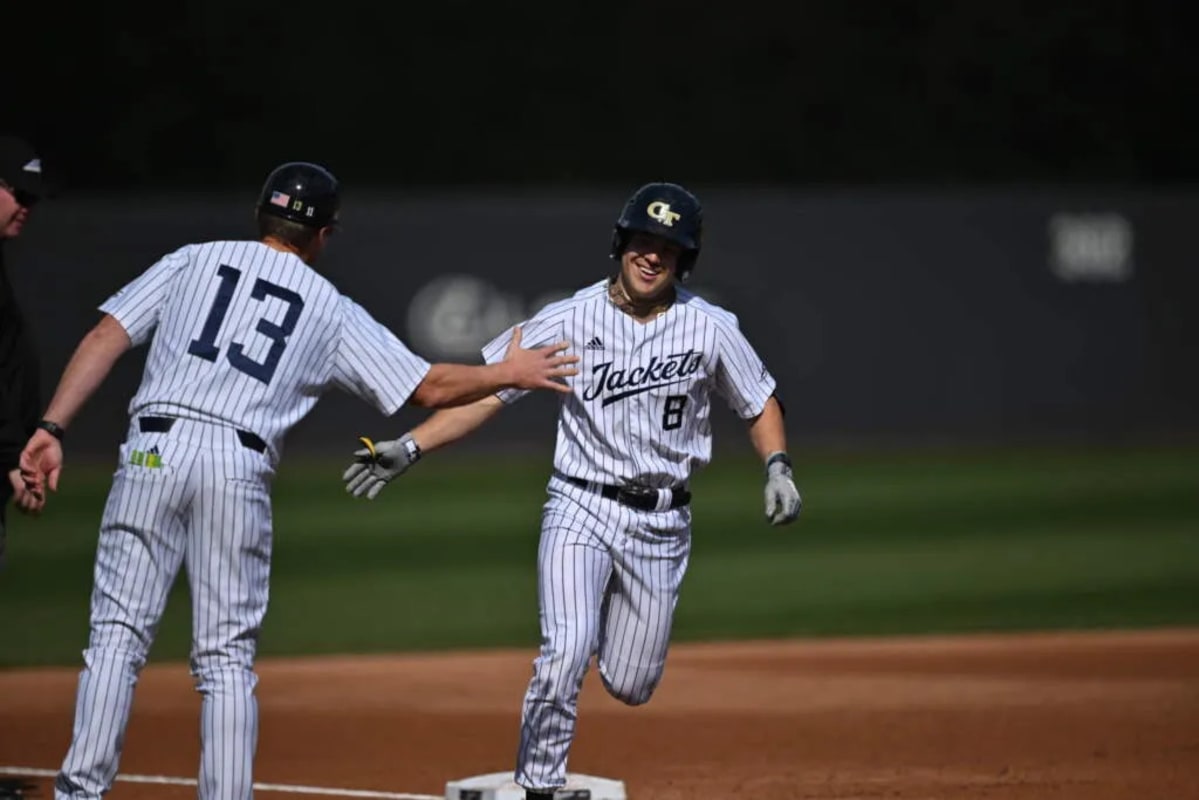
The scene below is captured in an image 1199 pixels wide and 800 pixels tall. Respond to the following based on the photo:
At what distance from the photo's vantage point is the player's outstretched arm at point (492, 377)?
17.3ft

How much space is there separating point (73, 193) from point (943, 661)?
13.2 metres

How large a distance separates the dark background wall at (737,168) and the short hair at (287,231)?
11.7 meters

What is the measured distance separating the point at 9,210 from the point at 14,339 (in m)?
0.42

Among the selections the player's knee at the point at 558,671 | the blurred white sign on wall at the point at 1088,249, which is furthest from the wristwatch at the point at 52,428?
the blurred white sign on wall at the point at 1088,249

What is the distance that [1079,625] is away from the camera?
10.4m

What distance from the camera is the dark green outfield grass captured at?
1061cm

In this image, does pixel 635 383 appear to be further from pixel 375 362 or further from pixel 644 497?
pixel 375 362

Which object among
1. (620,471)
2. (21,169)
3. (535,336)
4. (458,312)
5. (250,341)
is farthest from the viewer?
(458,312)

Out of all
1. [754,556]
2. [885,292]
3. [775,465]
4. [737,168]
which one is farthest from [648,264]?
[737,168]

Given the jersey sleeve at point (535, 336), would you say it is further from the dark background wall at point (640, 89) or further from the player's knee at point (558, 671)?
the dark background wall at point (640, 89)

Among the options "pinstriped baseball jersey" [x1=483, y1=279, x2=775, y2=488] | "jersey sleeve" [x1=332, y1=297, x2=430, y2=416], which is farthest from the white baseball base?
"jersey sleeve" [x1=332, y1=297, x2=430, y2=416]

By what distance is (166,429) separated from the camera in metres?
5.02

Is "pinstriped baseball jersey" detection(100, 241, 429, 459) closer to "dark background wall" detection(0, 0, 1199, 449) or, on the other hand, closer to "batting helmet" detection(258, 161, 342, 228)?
"batting helmet" detection(258, 161, 342, 228)

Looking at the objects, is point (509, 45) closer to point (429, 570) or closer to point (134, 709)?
point (429, 570)
